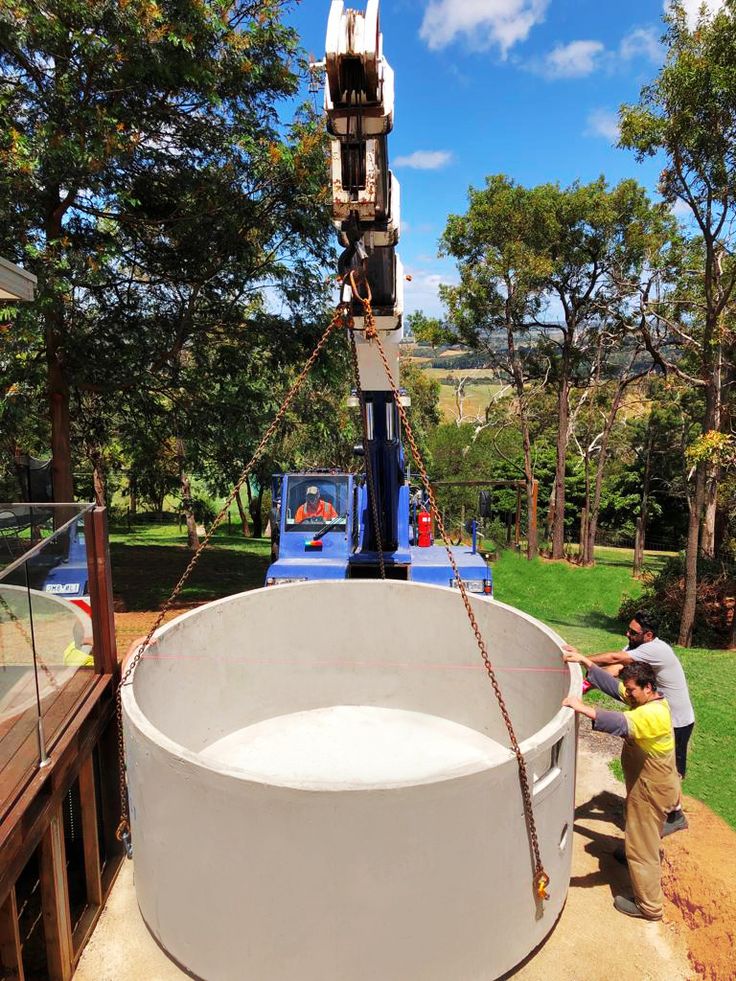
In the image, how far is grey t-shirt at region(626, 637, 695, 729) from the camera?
5.13 m

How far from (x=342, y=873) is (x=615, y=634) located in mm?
8955

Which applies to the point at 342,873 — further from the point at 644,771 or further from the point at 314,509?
the point at 314,509

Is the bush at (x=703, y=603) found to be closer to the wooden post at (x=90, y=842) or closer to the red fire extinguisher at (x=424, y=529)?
the red fire extinguisher at (x=424, y=529)

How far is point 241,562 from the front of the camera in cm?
1808

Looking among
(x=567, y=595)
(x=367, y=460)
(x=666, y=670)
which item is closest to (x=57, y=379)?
(x=367, y=460)

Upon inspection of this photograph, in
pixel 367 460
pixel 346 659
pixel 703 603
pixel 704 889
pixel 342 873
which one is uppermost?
pixel 367 460

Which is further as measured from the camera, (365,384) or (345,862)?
(365,384)

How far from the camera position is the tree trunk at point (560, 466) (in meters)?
18.5

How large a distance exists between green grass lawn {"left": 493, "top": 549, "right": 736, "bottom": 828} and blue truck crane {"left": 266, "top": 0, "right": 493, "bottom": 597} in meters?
2.80

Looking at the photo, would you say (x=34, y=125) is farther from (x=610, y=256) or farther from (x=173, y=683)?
(x=610, y=256)

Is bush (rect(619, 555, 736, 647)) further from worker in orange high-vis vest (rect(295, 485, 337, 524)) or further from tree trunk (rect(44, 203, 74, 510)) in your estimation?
tree trunk (rect(44, 203, 74, 510))

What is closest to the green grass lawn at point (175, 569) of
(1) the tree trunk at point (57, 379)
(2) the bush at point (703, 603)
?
(1) the tree trunk at point (57, 379)

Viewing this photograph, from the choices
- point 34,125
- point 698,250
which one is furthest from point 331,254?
point 698,250

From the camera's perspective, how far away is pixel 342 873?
12.1ft
